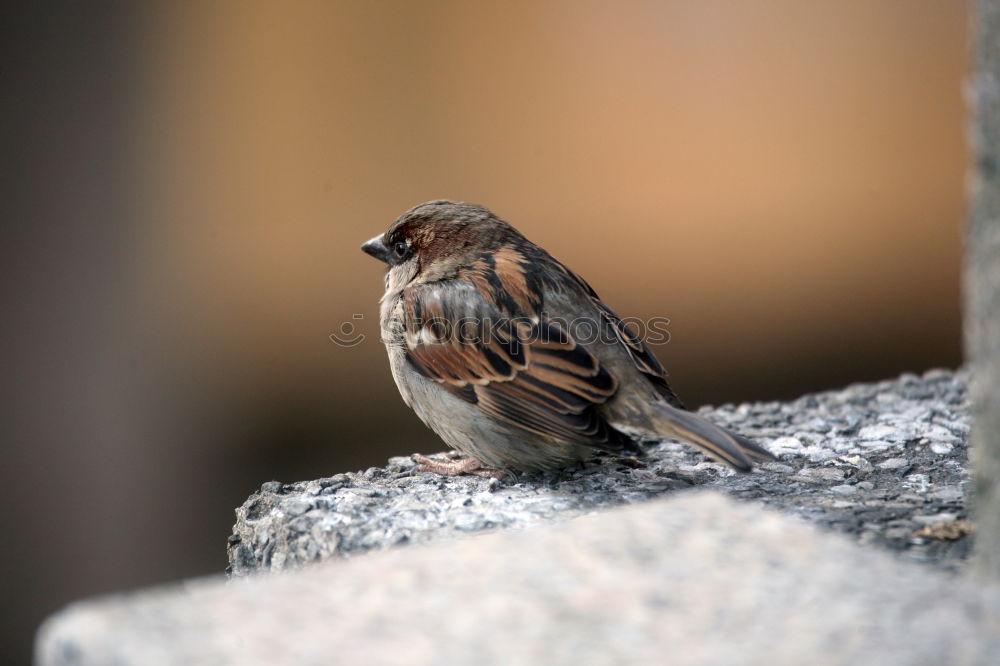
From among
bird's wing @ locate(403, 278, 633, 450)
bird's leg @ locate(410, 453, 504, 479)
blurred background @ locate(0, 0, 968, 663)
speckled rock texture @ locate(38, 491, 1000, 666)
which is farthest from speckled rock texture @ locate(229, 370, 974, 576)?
blurred background @ locate(0, 0, 968, 663)

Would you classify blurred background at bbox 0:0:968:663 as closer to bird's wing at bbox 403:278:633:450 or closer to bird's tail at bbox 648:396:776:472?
bird's wing at bbox 403:278:633:450

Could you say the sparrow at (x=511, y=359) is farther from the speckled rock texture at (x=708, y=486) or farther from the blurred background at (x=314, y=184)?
the blurred background at (x=314, y=184)

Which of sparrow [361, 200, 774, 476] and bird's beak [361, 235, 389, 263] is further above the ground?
bird's beak [361, 235, 389, 263]

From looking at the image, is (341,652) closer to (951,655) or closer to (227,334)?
(951,655)

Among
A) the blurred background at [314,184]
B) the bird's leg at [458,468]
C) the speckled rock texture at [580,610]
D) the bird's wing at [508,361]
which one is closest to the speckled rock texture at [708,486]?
the bird's leg at [458,468]

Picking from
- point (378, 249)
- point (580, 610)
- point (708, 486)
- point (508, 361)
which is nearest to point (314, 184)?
point (378, 249)

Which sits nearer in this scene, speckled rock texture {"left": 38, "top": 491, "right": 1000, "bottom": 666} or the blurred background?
speckled rock texture {"left": 38, "top": 491, "right": 1000, "bottom": 666}

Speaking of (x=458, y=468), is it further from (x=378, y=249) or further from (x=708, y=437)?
(x=378, y=249)
